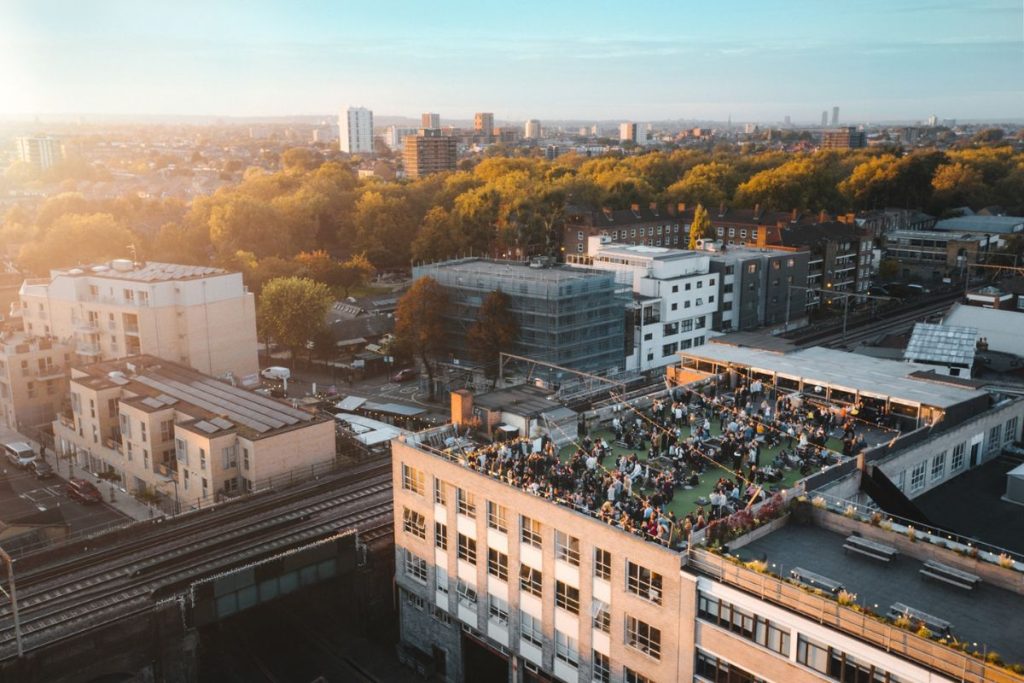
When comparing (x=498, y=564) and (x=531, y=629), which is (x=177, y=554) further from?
(x=531, y=629)

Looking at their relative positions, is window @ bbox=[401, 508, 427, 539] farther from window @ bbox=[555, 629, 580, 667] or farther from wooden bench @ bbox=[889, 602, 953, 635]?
wooden bench @ bbox=[889, 602, 953, 635]

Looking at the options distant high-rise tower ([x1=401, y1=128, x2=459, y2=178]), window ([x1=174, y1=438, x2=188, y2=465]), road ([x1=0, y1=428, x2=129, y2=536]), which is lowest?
road ([x1=0, y1=428, x2=129, y2=536])

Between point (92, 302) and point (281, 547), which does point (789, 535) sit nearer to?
point (281, 547)

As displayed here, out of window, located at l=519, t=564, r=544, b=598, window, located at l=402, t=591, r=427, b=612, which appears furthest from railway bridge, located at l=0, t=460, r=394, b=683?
window, located at l=519, t=564, r=544, b=598

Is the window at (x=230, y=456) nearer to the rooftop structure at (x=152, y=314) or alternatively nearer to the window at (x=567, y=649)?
the rooftop structure at (x=152, y=314)

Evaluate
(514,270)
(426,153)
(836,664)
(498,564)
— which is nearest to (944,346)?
(498,564)

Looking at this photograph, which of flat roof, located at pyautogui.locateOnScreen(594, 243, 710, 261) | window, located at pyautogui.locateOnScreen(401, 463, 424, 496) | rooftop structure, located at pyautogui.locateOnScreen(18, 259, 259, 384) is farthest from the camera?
flat roof, located at pyautogui.locateOnScreen(594, 243, 710, 261)
